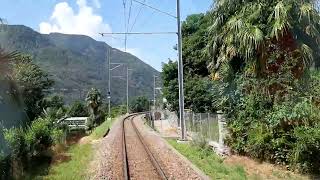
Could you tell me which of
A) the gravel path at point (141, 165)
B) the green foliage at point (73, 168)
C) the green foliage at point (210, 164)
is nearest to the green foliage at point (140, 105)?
the gravel path at point (141, 165)

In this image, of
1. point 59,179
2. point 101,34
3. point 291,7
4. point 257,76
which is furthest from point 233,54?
point 101,34

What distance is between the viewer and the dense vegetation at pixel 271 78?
619 inches

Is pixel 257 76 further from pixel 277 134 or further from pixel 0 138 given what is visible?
pixel 0 138

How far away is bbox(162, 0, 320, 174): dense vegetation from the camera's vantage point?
15734 mm

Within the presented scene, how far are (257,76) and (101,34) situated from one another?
14075 mm

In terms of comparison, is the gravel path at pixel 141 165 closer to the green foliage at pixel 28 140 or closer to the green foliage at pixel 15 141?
the green foliage at pixel 28 140

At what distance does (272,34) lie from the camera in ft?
58.0

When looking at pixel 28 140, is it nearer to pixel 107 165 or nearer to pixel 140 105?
pixel 107 165

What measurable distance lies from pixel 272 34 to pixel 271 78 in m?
1.55

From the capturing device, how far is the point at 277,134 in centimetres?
1655

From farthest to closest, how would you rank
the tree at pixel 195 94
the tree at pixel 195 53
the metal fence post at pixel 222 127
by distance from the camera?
the tree at pixel 195 53 → the tree at pixel 195 94 → the metal fence post at pixel 222 127

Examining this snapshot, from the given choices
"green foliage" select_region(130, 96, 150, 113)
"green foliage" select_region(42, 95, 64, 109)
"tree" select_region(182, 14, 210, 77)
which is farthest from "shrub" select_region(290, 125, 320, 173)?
"green foliage" select_region(130, 96, 150, 113)

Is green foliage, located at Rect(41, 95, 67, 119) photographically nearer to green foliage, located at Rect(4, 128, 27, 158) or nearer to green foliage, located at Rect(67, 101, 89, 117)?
green foliage, located at Rect(4, 128, 27, 158)

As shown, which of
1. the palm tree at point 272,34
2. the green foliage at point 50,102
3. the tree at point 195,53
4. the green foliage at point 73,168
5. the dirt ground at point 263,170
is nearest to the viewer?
the dirt ground at point 263,170
